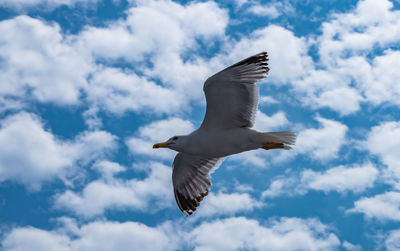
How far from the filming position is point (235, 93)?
34.1 feet

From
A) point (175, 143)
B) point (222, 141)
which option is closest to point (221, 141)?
point (222, 141)

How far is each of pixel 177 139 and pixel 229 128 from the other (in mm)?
1165

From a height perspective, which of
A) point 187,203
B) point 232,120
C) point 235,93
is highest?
point 235,93

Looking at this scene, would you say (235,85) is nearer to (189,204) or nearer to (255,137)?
(255,137)

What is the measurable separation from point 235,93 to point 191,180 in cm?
302

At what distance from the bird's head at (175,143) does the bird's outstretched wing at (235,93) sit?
69 centimetres

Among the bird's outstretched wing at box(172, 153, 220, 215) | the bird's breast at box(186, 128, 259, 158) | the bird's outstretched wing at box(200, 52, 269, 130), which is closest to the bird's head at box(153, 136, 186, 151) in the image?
the bird's breast at box(186, 128, 259, 158)

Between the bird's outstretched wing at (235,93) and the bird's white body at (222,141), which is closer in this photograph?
the bird's outstretched wing at (235,93)

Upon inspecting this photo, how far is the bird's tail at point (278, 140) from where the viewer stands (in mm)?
10578

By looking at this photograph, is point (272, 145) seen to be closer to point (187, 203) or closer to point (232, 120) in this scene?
point (232, 120)

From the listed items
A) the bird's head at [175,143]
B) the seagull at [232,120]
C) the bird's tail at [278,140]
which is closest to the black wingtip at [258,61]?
the seagull at [232,120]

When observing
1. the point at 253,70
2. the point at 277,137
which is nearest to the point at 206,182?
the point at 277,137

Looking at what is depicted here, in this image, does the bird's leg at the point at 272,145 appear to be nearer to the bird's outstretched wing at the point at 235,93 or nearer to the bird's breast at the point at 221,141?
the bird's breast at the point at 221,141

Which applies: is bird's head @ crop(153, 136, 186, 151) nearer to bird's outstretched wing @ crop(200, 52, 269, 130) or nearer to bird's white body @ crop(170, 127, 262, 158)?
bird's white body @ crop(170, 127, 262, 158)
